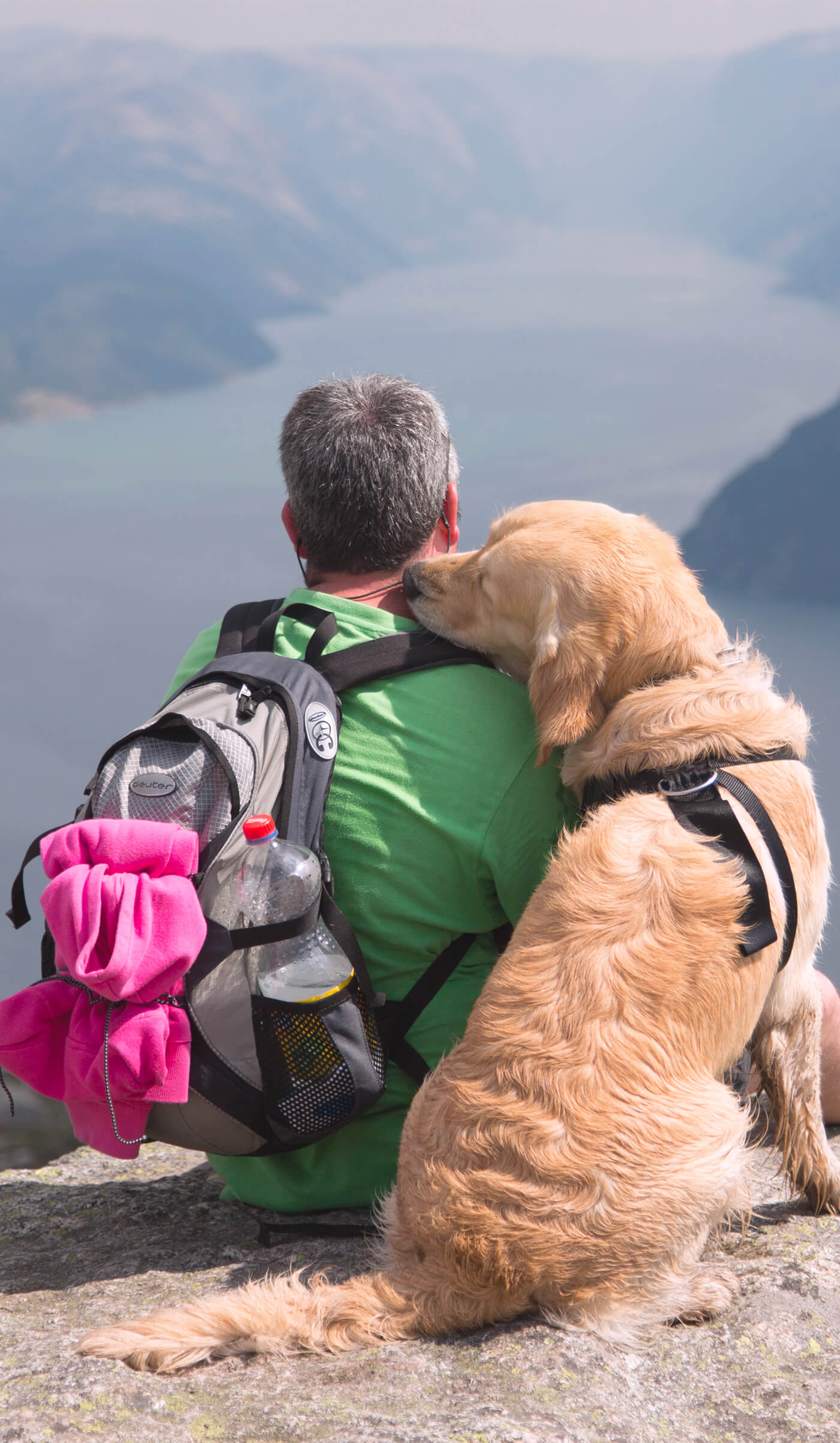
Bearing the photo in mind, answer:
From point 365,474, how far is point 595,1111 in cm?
174

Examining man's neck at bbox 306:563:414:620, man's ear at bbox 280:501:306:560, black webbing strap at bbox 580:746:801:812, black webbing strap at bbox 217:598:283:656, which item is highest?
man's ear at bbox 280:501:306:560

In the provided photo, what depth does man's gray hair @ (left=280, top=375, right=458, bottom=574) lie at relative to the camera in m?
2.85

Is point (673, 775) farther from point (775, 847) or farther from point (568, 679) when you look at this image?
point (568, 679)

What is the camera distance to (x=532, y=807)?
254cm

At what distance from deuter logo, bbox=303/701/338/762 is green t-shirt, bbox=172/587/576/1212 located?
0.13 metres

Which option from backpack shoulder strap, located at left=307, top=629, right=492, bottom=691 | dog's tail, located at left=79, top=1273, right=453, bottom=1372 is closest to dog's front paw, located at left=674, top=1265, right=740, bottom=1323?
dog's tail, located at left=79, top=1273, right=453, bottom=1372

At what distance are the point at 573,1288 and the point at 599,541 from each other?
1.76m

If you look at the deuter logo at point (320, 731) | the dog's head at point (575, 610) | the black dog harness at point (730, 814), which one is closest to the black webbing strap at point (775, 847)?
the black dog harness at point (730, 814)

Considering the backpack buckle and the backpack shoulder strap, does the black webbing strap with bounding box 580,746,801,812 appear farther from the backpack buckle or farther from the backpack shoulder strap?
the backpack buckle

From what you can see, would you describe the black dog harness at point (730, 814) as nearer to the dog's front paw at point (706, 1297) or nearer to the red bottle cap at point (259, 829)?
the dog's front paw at point (706, 1297)

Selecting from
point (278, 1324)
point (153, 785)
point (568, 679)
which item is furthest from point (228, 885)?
point (568, 679)

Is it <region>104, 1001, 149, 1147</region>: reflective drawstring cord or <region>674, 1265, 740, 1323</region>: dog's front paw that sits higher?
<region>104, 1001, 149, 1147</region>: reflective drawstring cord

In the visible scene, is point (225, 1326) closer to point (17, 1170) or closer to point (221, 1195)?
point (221, 1195)

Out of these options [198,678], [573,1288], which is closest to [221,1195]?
[573,1288]
